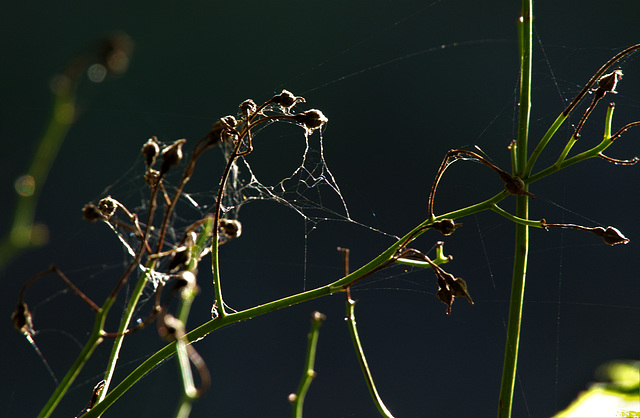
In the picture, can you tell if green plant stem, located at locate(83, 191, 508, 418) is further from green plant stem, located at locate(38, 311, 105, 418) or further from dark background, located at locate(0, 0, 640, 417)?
dark background, located at locate(0, 0, 640, 417)

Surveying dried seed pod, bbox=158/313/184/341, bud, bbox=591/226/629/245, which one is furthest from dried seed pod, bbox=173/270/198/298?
bud, bbox=591/226/629/245

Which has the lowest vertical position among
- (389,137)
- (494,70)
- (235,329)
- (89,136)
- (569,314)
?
(569,314)

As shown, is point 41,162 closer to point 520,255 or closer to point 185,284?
point 185,284

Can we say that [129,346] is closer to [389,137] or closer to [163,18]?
[389,137]

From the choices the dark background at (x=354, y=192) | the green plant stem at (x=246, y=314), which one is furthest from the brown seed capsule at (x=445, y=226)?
the dark background at (x=354, y=192)

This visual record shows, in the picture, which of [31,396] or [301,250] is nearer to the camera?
[301,250]

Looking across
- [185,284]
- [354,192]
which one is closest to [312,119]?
[185,284]

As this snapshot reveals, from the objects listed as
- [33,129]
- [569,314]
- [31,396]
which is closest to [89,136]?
[33,129]
